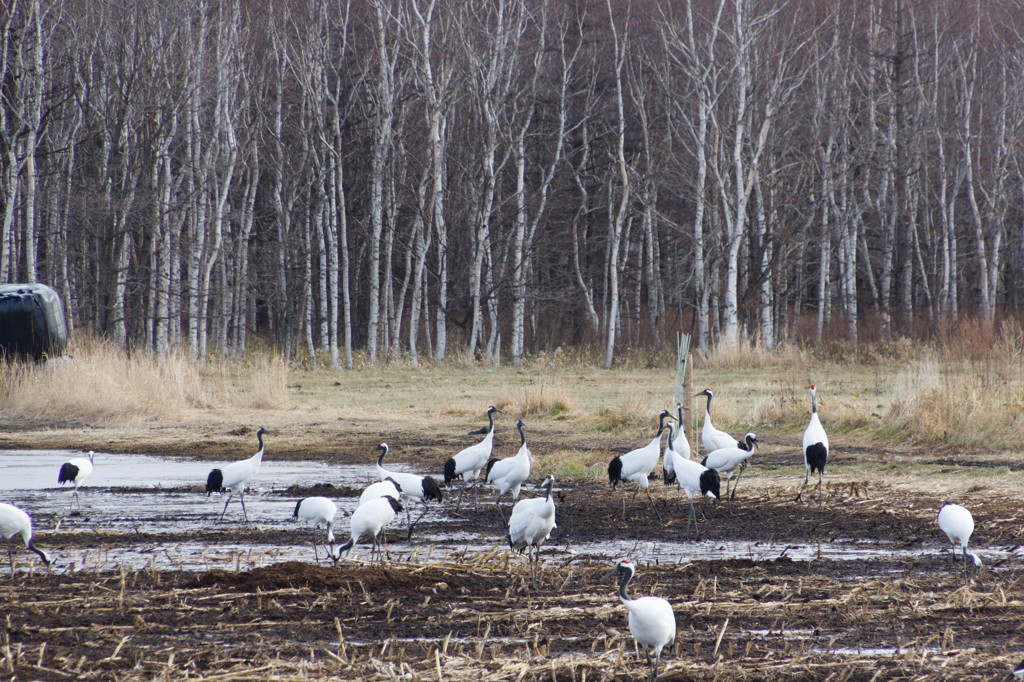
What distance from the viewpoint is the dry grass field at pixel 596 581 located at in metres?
5.40

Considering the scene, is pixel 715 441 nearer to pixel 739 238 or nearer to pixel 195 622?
pixel 195 622

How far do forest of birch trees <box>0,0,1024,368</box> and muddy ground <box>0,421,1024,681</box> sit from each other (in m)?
21.2

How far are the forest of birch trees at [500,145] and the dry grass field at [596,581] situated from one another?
13578 mm

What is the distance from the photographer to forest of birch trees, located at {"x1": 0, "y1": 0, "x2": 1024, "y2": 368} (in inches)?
1243

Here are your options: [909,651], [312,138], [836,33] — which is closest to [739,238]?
[836,33]

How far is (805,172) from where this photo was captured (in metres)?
35.0

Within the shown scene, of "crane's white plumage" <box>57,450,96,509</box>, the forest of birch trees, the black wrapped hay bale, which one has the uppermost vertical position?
the forest of birch trees

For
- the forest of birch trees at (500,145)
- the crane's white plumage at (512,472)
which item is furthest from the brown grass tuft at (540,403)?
the forest of birch trees at (500,145)

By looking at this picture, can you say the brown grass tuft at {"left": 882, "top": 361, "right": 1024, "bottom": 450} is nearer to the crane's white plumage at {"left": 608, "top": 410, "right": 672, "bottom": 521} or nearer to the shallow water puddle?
the crane's white plumage at {"left": 608, "top": 410, "right": 672, "bottom": 521}

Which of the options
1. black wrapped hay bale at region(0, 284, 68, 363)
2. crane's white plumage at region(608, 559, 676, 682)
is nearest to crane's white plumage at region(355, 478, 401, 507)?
crane's white plumage at region(608, 559, 676, 682)

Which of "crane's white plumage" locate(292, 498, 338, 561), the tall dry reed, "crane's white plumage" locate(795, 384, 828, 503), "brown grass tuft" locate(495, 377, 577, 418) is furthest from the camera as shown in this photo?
the tall dry reed

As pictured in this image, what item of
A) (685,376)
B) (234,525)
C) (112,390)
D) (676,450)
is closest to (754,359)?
(685,376)

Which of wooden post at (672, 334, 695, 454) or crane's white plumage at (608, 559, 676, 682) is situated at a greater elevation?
wooden post at (672, 334, 695, 454)

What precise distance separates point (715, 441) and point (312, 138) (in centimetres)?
2597
